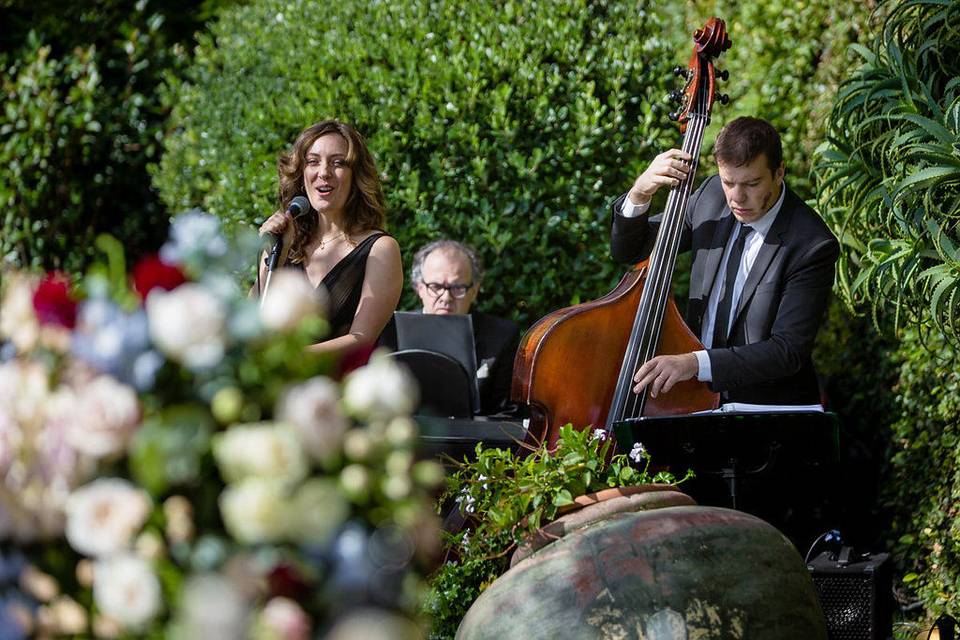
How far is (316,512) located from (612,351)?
2.51 meters

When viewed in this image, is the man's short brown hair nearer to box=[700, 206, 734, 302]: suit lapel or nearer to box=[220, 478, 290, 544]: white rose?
box=[700, 206, 734, 302]: suit lapel

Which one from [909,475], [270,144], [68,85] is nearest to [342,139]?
[270,144]

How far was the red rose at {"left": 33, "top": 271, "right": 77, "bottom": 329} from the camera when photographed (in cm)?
136

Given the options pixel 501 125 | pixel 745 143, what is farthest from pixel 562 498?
pixel 501 125

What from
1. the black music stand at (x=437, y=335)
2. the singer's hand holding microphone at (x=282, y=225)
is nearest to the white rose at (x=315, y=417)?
the singer's hand holding microphone at (x=282, y=225)

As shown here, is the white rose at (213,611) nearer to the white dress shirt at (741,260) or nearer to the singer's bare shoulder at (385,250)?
the singer's bare shoulder at (385,250)

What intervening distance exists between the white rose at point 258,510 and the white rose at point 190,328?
0.15 metres

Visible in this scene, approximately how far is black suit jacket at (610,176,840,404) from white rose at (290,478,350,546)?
2481 mm

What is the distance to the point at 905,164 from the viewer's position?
3.75 m

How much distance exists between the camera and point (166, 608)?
122cm

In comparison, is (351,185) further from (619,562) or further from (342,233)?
(619,562)

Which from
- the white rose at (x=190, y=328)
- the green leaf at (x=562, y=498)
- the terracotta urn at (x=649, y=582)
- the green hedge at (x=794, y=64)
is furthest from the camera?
the green hedge at (x=794, y=64)

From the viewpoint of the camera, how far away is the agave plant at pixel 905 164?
358 cm

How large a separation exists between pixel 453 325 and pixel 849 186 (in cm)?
142
